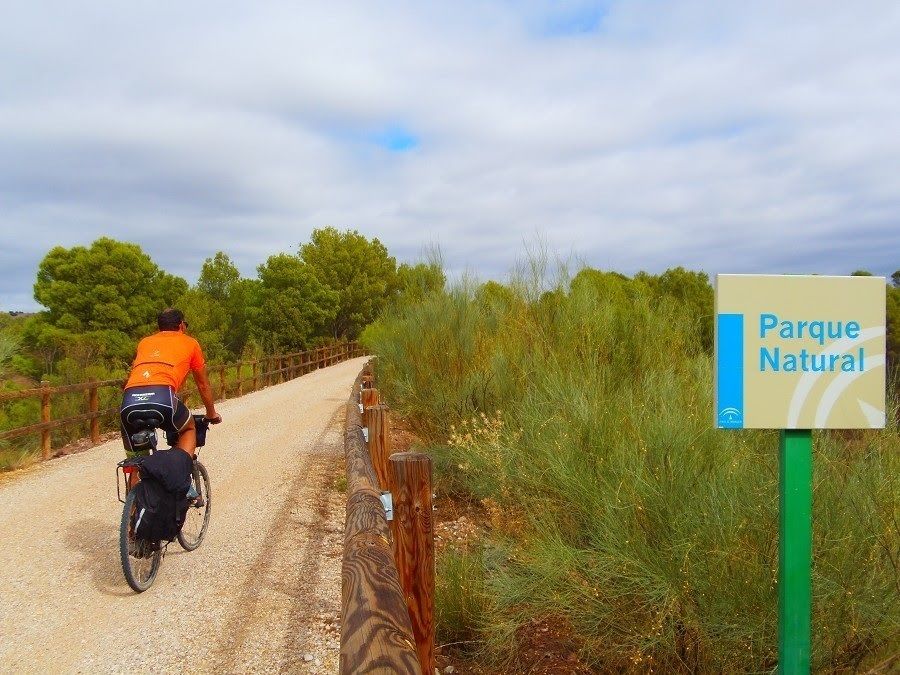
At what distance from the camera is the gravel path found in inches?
150

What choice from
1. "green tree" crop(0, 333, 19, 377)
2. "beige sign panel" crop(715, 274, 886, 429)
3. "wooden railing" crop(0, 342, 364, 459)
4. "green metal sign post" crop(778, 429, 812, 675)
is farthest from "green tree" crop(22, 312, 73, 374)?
"green metal sign post" crop(778, 429, 812, 675)

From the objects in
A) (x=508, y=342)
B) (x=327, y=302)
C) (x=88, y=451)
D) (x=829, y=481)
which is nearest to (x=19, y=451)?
(x=88, y=451)

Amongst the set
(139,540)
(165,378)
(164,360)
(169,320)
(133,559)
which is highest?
(169,320)

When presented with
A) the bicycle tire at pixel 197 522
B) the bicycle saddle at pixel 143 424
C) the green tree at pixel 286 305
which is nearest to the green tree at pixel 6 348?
the bicycle tire at pixel 197 522

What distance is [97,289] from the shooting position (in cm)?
3203

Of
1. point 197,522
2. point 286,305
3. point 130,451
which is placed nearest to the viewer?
point 130,451

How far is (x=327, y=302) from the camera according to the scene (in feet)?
149

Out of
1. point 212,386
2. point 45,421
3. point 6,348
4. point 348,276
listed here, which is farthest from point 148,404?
point 348,276

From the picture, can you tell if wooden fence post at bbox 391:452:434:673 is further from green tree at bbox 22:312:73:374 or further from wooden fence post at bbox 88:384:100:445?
green tree at bbox 22:312:73:374

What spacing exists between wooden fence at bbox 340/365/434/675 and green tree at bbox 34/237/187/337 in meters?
31.8

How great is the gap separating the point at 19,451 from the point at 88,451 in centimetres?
94

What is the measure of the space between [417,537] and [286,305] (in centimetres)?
3956

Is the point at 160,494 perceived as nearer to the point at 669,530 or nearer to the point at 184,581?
the point at 184,581

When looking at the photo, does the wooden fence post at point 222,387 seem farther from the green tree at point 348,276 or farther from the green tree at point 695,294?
the green tree at point 348,276
